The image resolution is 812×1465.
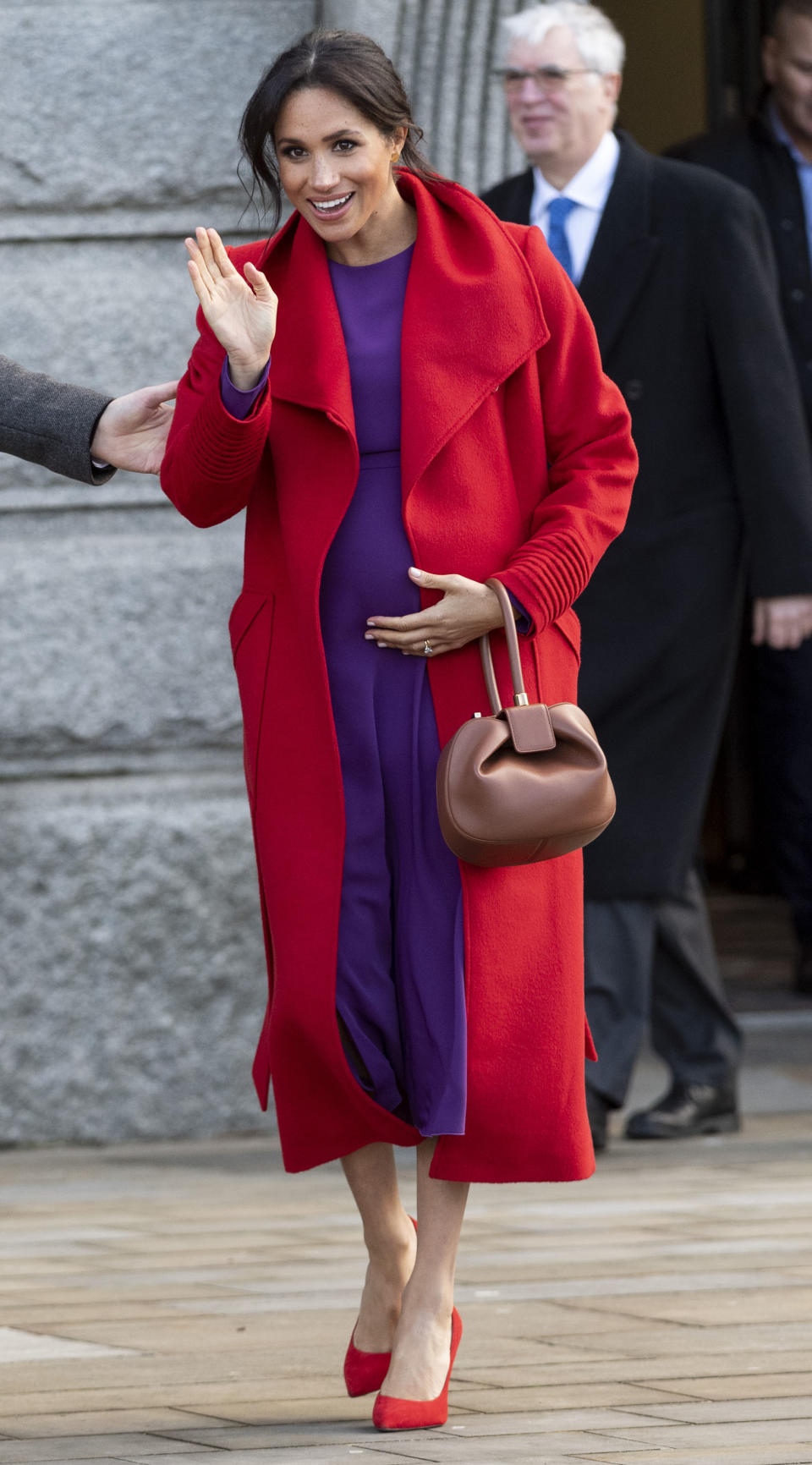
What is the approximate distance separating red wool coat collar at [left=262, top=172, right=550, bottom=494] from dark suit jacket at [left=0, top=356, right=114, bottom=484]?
229 mm

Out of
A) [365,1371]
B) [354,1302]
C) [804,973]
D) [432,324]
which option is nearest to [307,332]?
[432,324]

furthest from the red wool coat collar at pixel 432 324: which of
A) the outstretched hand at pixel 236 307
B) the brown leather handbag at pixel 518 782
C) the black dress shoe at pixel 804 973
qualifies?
the black dress shoe at pixel 804 973

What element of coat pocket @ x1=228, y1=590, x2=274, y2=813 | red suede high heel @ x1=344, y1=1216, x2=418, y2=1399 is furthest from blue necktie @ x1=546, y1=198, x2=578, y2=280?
red suede high heel @ x1=344, y1=1216, x2=418, y2=1399

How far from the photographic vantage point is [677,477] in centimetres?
477

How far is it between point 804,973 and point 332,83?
14.3 feet

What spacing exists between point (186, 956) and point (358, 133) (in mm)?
2301

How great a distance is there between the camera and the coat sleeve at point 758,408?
462cm

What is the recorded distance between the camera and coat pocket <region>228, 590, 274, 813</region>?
3014 millimetres

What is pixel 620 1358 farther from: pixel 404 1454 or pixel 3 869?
pixel 3 869

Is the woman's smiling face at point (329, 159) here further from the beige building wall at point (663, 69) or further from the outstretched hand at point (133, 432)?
the beige building wall at point (663, 69)

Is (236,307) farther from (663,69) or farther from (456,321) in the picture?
(663,69)

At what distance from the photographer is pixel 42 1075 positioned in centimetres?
492

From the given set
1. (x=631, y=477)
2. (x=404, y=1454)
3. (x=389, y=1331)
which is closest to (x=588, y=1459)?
(x=404, y=1454)

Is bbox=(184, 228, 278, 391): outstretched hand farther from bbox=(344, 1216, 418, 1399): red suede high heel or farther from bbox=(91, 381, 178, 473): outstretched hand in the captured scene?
bbox=(344, 1216, 418, 1399): red suede high heel
